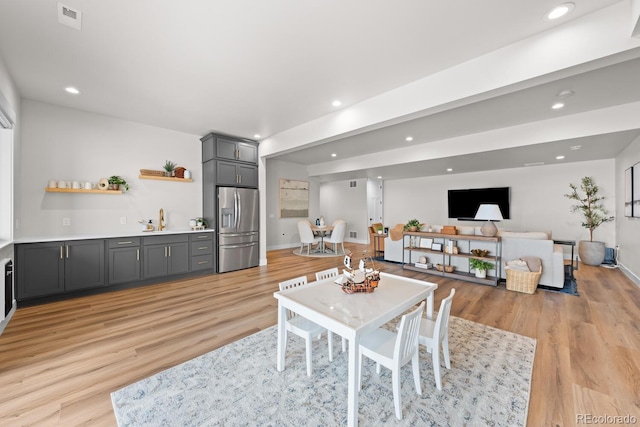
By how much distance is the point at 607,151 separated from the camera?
529cm

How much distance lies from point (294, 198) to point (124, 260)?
5.08 m

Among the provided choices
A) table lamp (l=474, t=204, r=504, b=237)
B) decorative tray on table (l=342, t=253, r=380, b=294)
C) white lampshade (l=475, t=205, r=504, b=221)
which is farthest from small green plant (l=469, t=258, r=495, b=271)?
decorative tray on table (l=342, t=253, r=380, b=294)

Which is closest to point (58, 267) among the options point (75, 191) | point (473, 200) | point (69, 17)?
point (75, 191)

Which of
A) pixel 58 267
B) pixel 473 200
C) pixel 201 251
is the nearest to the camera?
pixel 58 267

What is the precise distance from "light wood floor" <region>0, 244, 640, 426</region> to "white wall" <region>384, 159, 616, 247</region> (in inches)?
106

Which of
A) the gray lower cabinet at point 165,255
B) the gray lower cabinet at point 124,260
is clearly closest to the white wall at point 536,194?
the gray lower cabinet at point 165,255

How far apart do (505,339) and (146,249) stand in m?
5.12

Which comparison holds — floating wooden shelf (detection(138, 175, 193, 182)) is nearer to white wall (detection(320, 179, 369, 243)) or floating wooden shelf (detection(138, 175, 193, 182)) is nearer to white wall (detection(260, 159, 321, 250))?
white wall (detection(260, 159, 321, 250))

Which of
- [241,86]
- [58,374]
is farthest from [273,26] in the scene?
[58,374]

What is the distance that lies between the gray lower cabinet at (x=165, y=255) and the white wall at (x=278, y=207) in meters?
3.06

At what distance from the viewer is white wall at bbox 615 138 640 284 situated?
4305mm

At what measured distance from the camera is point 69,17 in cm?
213

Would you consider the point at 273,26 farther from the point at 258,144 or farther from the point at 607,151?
the point at 607,151

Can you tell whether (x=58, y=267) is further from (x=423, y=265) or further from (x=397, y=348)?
(x=423, y=265)
